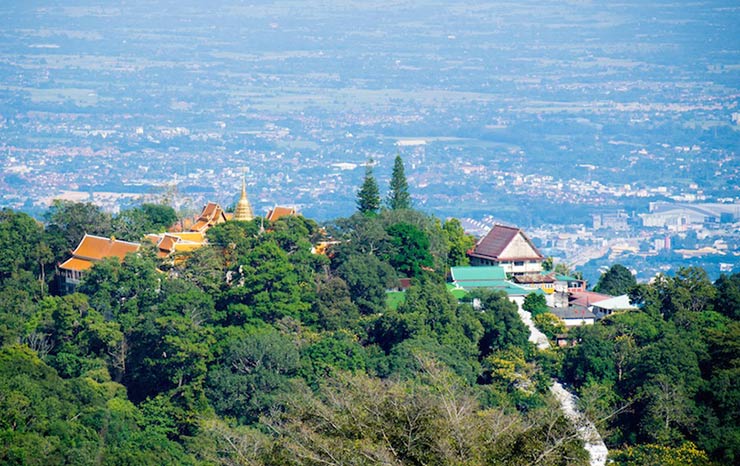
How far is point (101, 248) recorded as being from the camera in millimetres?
36844

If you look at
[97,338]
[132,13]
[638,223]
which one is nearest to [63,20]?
[132,13]

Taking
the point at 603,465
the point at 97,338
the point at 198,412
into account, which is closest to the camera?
the point at 603,465

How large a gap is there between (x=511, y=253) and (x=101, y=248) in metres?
10.5

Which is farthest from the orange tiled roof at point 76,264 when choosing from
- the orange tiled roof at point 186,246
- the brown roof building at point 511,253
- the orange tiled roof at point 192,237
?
the brown roof building at point 511,253

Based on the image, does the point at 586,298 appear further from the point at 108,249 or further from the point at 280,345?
the point at 108,249

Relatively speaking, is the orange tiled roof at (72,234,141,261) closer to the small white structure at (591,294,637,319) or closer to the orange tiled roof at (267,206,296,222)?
the orange tiled roof at (267,206,296,222)

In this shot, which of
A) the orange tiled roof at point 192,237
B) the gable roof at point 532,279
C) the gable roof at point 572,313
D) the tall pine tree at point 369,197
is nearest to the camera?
the gable roof at point 572,313

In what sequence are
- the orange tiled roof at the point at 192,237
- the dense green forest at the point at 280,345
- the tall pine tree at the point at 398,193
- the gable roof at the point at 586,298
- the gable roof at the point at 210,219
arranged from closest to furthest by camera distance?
the dense green forest at the point at 280,345, the orange tiled roof at the point at 192,237, the gable roof at the point at 586,298, the gable roof at the point at 210,219, the tall pine tree at the point at 398,193

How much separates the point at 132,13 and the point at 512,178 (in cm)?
7738

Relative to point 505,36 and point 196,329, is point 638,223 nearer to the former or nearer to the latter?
point 505,36

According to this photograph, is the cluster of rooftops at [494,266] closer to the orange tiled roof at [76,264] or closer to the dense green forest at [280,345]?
the orange tiled roof at [76,264]

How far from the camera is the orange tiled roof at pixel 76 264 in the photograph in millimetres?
36438

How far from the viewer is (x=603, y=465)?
1117 inches

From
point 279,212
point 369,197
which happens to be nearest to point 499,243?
point 369,197
